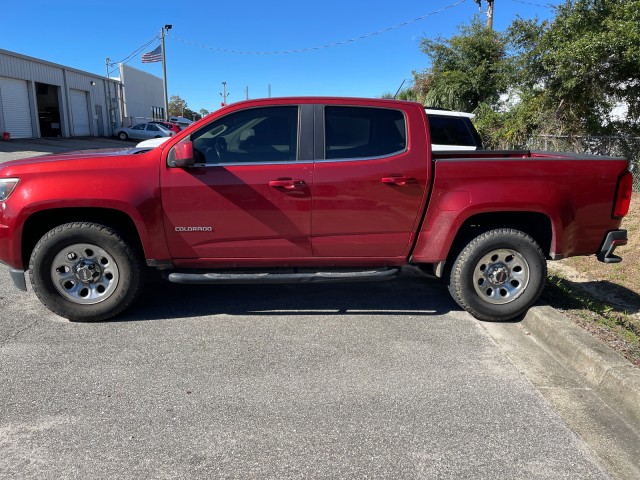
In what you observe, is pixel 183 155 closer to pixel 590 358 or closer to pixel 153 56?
pixel 590 358

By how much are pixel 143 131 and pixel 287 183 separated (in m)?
35.6

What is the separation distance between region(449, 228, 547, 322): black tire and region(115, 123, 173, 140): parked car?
34.5 meters

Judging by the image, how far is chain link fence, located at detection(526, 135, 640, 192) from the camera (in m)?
9.90

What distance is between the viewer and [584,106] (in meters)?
11.3

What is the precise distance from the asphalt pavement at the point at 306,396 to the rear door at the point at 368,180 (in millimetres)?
769

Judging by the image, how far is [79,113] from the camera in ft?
114

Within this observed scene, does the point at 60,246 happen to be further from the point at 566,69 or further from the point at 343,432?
the point at 566,69

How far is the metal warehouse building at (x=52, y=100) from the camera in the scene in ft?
88.5

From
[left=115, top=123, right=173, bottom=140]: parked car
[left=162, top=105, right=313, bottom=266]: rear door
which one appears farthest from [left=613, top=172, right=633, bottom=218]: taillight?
[left=115, top=123, right=173, bottom=140]: parked car

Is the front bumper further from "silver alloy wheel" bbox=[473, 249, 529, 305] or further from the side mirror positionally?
the side mirror

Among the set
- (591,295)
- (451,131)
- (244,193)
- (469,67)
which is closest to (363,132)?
(244,193)

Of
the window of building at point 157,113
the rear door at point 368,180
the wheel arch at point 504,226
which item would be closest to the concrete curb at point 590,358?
the wheel arch at point 504,226

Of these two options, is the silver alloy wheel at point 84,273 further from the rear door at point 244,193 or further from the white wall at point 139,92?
the white wall at point 139,92

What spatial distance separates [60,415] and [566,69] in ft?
35.0
